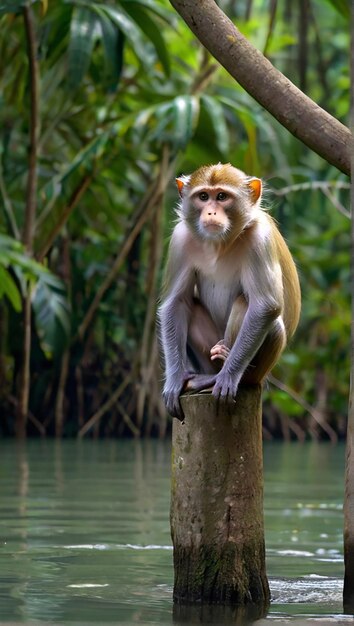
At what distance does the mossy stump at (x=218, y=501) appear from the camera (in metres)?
4.56

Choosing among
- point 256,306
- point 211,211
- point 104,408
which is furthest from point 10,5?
point 256,306

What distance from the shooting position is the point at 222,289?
5.15 metres

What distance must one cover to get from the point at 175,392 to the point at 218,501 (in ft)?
1.57

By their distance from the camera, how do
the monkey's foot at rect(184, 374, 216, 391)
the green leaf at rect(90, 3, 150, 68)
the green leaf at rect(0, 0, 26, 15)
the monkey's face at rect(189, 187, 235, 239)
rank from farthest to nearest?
the green leaf at rect(90, 3, 150, 68) < the green leaf at rect(0, 0, 26, 15) < the monkey's face at rect(189, 187, 235, 239) < the monkey's foot at rect(184, 374, 216, 391)

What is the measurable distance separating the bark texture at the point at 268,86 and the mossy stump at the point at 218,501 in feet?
3.16

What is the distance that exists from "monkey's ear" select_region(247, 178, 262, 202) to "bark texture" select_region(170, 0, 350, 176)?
1.27 feet

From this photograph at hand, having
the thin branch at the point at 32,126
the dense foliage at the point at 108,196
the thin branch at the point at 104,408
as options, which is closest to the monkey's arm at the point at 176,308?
the dense foliage at the point at 108,196

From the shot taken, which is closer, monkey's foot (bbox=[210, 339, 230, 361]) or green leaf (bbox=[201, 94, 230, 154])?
monkey's foot (bbox=[210, 339, 230, 361])

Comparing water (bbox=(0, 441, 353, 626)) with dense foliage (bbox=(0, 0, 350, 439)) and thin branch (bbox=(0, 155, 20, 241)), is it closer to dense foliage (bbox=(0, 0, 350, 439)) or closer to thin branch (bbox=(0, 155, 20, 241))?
dense foliage (bbox=(0, 0, 350, 439))

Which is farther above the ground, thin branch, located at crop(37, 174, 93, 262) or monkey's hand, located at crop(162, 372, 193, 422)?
thin branch, located at crop(37, 174, 93, 262)

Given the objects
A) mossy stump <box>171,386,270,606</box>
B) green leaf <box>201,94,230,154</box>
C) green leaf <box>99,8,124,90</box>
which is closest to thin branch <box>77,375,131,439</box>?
green leaf <box>201,94,230,154</box>

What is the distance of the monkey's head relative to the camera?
4949 mm

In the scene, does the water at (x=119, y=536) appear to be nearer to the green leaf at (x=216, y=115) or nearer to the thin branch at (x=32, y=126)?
the thin branch at (x=32, y=126)

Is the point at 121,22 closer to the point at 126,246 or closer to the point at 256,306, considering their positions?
the point at 126,246
